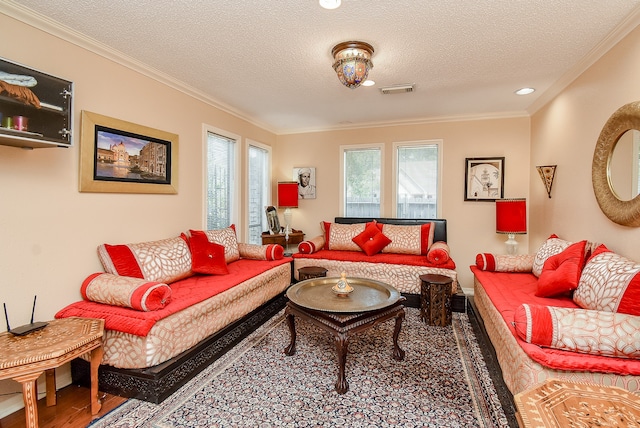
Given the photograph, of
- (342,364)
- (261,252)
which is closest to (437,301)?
(342,364)

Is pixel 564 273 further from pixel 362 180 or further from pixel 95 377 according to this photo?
pixel 95 377

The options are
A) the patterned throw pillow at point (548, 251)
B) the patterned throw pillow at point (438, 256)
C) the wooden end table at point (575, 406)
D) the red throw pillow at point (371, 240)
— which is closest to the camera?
the wooden end table at point (575, 406)

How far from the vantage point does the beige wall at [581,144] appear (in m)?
2.24

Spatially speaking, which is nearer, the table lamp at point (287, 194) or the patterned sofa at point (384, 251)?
the patterned sofa at point (384, 251)

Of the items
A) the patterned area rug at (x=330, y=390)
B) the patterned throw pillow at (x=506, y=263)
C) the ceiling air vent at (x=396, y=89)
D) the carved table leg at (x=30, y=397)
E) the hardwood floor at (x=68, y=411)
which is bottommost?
the hardwood floor at (x=68, y=411)

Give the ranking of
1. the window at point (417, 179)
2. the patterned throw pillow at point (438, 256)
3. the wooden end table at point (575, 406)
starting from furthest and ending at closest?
1. the window at point (417, 179)
2. the patterned throw pillow at point (438, 256)
3. the wooden end table at point (575, 406)

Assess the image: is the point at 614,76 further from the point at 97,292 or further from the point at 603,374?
the point at 97,292

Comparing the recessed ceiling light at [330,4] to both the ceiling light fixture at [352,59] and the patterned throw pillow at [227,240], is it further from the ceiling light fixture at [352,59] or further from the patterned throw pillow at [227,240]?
the patterned throw pillow at [227,240]

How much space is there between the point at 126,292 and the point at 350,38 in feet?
8.15

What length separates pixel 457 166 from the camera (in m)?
4.60

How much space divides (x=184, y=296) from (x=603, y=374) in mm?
2639

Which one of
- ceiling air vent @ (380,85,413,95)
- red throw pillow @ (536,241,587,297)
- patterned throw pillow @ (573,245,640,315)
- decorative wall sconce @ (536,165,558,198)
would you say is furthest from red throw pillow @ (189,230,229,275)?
decorative wall sconce @ (536,165,558,198)

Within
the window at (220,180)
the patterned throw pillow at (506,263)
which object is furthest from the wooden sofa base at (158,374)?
the patterned throw pillow at (506,263)

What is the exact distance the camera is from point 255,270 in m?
3.40
